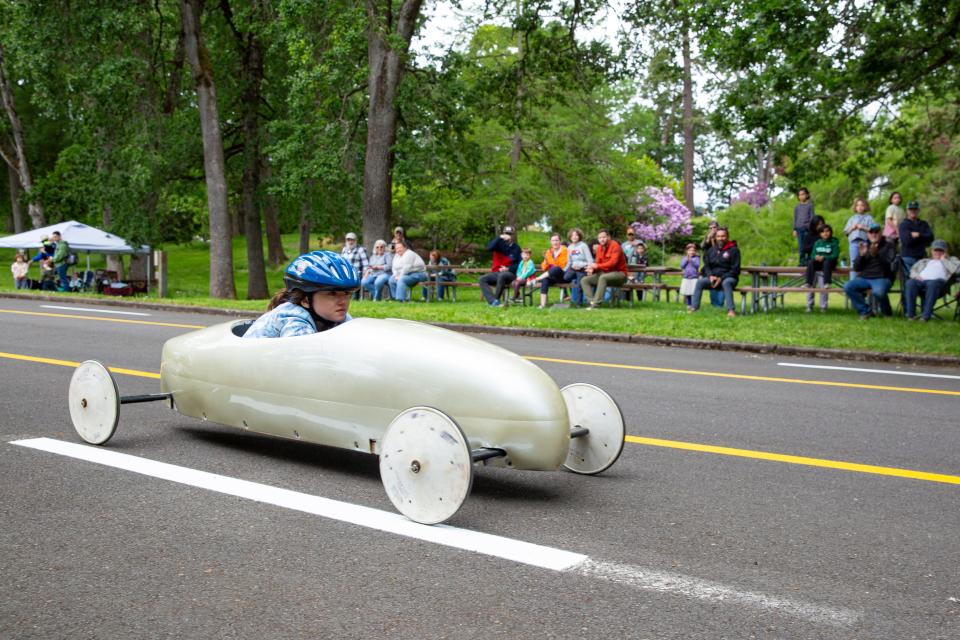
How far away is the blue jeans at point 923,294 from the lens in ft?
51.8

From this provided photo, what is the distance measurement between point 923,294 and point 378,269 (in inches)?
439

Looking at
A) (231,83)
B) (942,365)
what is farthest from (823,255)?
(231,83)

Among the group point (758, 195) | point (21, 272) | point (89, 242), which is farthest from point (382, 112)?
point (758, 195)

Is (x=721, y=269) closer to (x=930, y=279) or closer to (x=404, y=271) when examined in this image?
(x=930, y=279)

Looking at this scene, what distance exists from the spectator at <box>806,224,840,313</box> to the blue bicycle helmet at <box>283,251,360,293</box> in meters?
13.9

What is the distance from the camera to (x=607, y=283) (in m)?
18.8

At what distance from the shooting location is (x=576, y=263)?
19219 millimetres

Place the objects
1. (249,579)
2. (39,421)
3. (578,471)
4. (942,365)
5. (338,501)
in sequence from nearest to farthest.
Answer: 1. (249,579)
2. (338,501)
3. (578,471)
4. (39,421)
5. (942,365)

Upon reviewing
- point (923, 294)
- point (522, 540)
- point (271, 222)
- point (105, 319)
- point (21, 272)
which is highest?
point (271, 222)

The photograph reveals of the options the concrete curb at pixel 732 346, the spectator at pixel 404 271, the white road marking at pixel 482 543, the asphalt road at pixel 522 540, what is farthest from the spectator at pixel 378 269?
the white road marking at pixel 482 543

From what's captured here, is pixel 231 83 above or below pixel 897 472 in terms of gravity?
above

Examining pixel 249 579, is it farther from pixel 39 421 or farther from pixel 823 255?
pixel 823 255

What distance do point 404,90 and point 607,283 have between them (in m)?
7.09

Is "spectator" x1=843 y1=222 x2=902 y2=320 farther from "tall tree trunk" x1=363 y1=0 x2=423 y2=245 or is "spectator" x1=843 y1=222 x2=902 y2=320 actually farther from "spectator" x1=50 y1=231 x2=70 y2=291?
"spectator" x1=50 y1=231 x2=70 y2=291
